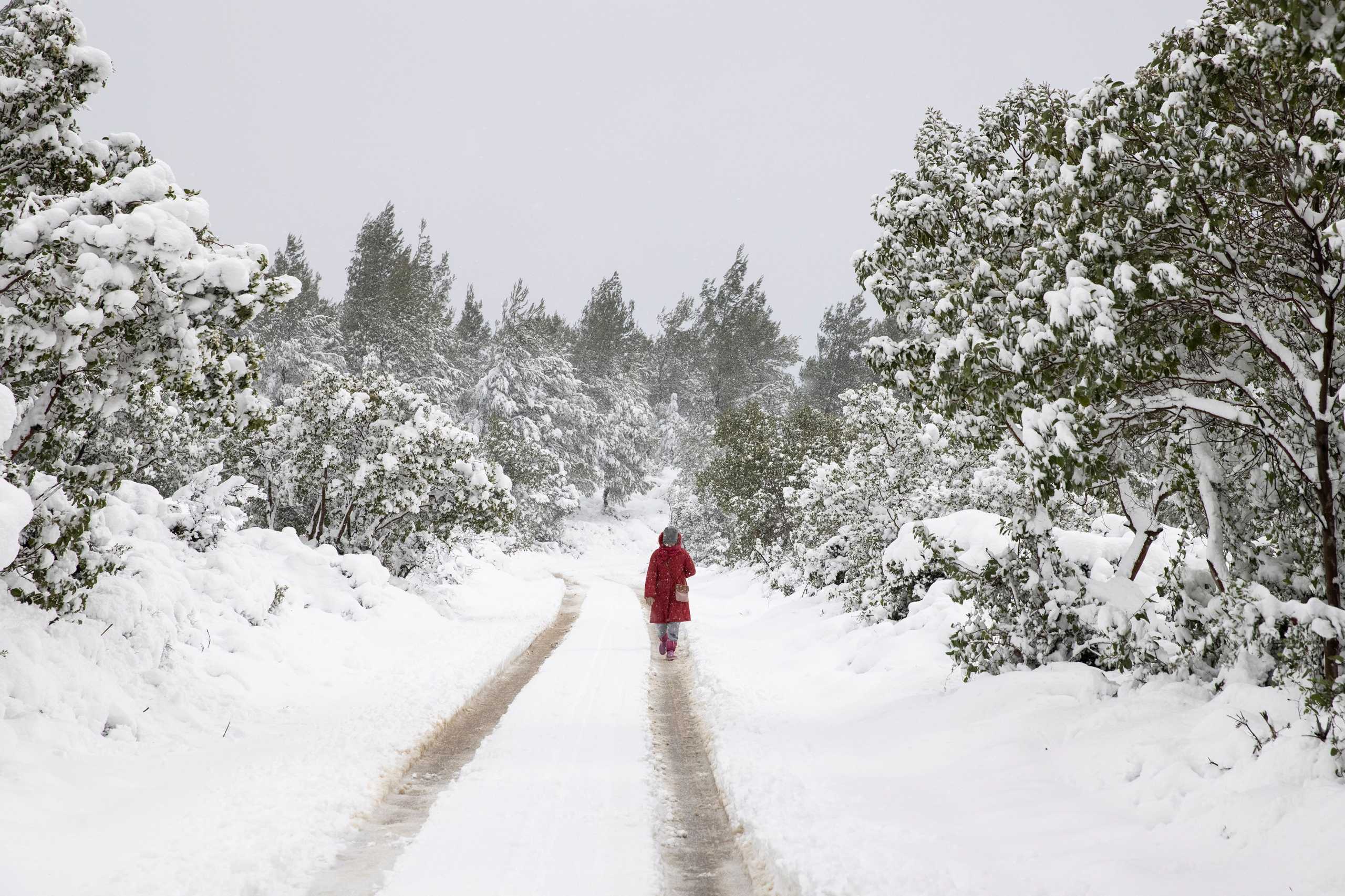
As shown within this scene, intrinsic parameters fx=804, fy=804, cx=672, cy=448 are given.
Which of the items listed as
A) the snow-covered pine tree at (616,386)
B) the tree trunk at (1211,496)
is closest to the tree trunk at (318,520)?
the tree trunk at (1211,496)

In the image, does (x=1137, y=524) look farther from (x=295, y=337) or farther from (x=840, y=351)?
(x=295, y=337)

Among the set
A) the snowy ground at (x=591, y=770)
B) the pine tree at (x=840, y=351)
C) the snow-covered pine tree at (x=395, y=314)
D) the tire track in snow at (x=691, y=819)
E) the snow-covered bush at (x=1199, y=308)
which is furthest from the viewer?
the pine tree at (x=840, y=351)

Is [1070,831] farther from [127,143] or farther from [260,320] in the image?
[260,320]

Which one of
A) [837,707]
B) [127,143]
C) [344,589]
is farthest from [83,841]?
[344,589]

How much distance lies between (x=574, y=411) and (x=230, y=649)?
139 feet

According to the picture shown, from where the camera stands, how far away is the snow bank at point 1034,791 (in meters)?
3.92

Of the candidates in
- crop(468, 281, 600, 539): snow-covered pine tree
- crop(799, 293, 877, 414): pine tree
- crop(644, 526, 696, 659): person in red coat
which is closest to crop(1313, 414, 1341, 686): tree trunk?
crop(644, 526, 696, 659): person in red coat

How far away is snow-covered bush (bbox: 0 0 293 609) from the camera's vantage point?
577cm

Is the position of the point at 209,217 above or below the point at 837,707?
above

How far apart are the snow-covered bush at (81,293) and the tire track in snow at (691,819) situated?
199 inches

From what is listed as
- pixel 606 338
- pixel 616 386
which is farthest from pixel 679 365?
pixel 616 386

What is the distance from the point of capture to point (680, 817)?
18.3ft

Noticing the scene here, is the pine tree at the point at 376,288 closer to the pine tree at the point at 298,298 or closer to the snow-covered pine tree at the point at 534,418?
the pine tree at the point at 298,298

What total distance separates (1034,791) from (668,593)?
309 inches
